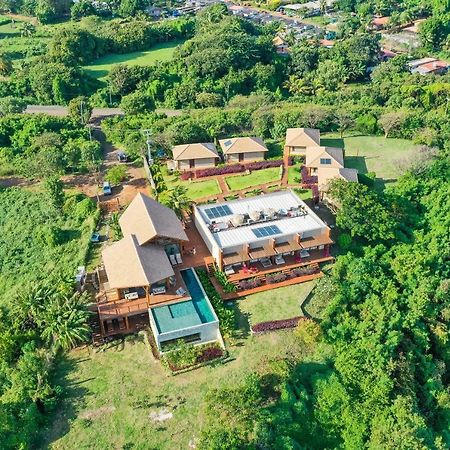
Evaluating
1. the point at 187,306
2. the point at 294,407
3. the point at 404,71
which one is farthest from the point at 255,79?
the point at 294,407

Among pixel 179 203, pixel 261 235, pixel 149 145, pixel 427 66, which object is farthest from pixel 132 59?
pixel 261 235

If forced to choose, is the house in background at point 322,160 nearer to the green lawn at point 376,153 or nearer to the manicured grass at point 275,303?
the green lawn at point 376,153

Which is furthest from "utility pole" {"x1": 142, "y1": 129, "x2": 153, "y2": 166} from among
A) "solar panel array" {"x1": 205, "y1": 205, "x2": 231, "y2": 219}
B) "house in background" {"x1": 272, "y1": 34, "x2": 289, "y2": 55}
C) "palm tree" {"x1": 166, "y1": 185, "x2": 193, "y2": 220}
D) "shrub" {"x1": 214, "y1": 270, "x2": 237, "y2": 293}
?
"house in background" {"x1": 272, "y1": 34, "x2": 289, "y2": 55}

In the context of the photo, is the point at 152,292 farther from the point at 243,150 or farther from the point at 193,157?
the point at 243,150

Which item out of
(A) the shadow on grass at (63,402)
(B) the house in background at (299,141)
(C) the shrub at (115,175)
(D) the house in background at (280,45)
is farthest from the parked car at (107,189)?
(D) the house in background at (280,45)

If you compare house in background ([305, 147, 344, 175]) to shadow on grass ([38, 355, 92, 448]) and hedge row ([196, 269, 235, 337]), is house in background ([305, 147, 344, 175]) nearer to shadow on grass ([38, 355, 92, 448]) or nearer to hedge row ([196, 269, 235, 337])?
hedge row ([196, 269, 235, 337])

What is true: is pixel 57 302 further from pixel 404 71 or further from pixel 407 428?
pixel 404 71

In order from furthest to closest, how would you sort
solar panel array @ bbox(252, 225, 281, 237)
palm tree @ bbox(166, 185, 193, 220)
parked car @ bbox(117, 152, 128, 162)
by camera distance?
parked car @ bbox(117, 152, 128, 162) → palm tree @ bbox(166, 185, 193, 220) → solar panel array @ bbox(252, 225, 281, 237)
